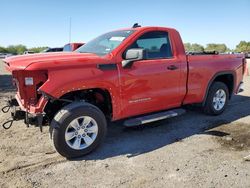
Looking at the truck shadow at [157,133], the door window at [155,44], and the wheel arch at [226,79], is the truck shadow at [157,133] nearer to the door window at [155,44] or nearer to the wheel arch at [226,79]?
the wheel arch at [226,79]

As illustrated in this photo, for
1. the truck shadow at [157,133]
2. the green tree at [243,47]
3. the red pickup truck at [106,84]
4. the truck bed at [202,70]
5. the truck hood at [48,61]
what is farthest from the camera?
the green tree at [243,47]

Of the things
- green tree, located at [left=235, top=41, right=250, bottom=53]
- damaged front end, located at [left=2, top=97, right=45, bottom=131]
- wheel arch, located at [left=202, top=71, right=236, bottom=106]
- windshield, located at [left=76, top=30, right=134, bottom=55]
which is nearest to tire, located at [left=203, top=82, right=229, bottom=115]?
wheel arch, located at [left=202, top=71, right=236, bottom=106]

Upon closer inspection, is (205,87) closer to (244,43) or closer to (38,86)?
(38,86)

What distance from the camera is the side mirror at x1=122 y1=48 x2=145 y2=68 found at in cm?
452

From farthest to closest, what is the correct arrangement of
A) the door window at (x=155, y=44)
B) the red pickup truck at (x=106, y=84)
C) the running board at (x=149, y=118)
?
the door window at (x=155, y=44) < the running board at (x=149, y=118) < the red pickup truck at (x=106, y=84)

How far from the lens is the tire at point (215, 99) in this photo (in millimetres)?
6484

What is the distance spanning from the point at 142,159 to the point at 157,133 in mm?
1259

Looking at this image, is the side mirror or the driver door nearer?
the side mirror

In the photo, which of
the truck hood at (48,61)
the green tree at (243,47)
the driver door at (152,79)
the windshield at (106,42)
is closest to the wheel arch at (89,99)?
the driver door at (152,79)

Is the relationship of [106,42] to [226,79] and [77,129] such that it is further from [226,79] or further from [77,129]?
[226,79]

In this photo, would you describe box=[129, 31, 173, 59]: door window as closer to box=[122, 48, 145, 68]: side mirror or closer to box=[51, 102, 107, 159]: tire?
box=[122, 48, 145, 68]: side mirror

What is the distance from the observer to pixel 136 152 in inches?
179

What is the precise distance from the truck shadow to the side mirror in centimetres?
139

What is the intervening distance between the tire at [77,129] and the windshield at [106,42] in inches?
45.0
